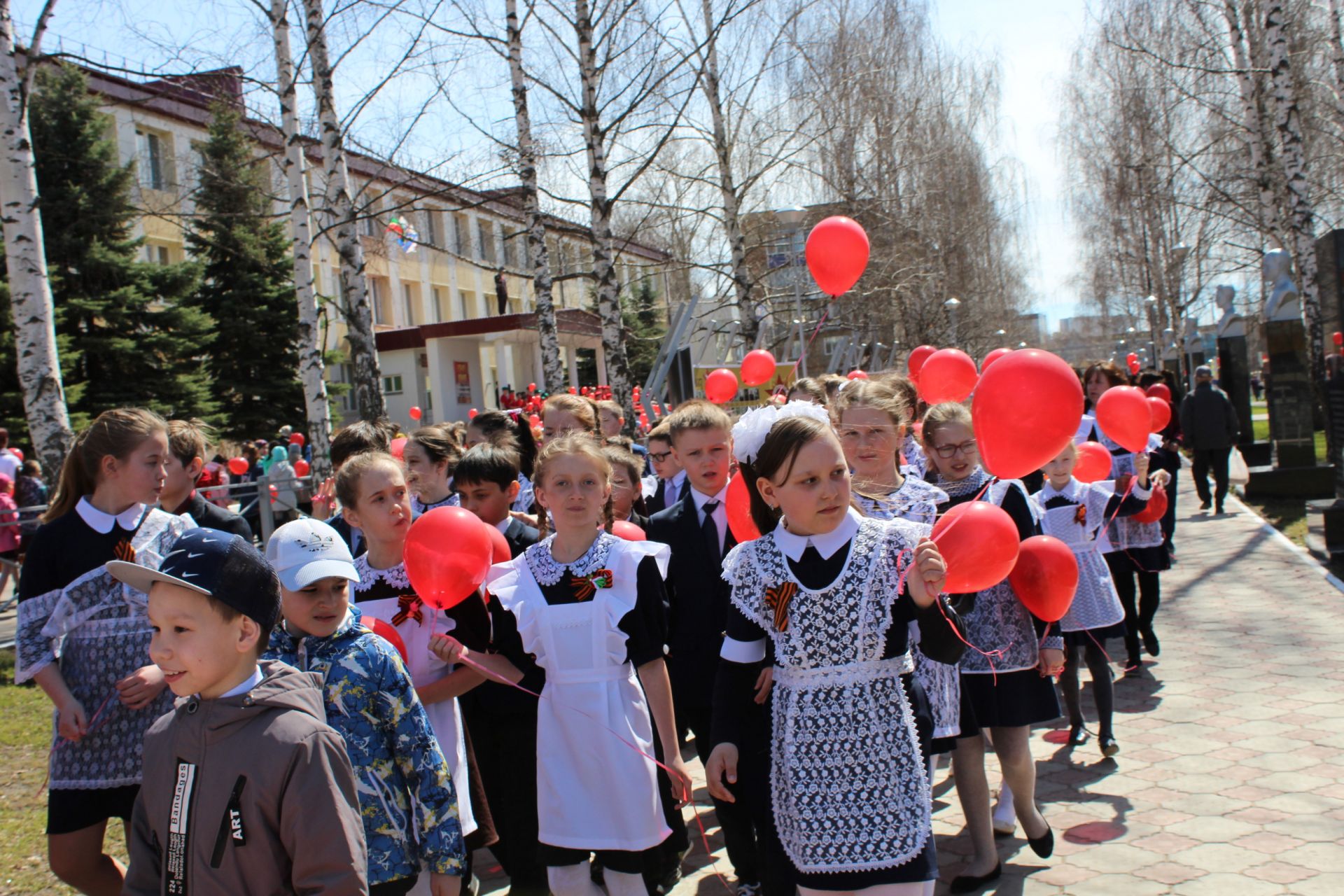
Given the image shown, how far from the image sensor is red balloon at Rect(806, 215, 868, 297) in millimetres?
6055

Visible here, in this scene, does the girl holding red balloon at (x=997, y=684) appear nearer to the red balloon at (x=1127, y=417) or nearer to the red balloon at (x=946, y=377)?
the red balloon at (x=946, y=377)

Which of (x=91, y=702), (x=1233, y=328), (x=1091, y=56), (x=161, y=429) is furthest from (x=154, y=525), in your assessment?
(x=1091, y=56)

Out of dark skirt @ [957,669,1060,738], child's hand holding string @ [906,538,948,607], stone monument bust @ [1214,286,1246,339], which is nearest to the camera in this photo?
child's hand holding string @ [906,538,948,607]

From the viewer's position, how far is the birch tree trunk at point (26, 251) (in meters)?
8.60

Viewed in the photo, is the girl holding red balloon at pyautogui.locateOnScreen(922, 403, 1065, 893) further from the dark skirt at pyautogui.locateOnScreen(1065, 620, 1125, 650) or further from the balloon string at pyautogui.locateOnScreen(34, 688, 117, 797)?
the balloon string at pyautogui.locateOnScreen(34, 688, 117, 797)

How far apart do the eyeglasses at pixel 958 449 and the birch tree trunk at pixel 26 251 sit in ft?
24.6

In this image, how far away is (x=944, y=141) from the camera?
119 feet

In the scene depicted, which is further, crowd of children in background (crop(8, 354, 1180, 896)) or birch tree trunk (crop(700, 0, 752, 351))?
birch tree trunk (crop(700, 0, 752, 351))

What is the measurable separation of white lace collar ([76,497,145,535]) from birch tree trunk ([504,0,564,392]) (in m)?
10.5

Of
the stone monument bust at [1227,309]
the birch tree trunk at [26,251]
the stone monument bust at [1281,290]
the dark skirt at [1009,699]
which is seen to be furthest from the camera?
the stone monument bust at [1227,309]

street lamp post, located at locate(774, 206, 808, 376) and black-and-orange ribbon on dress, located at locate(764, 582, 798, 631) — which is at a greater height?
street lamp post, located at locate(774, 206, 808, 376)

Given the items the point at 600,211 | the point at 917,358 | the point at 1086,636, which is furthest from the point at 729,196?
the point at 1086,636

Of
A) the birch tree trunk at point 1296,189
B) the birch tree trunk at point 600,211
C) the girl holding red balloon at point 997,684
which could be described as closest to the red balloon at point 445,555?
the girl holding red balloon at point 997,684

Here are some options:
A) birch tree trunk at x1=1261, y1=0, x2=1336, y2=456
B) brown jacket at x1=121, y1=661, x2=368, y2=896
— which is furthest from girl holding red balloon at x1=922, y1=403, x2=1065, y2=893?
birch tree trunk at x1=1261, y1=0, x2=1336, y2=456
